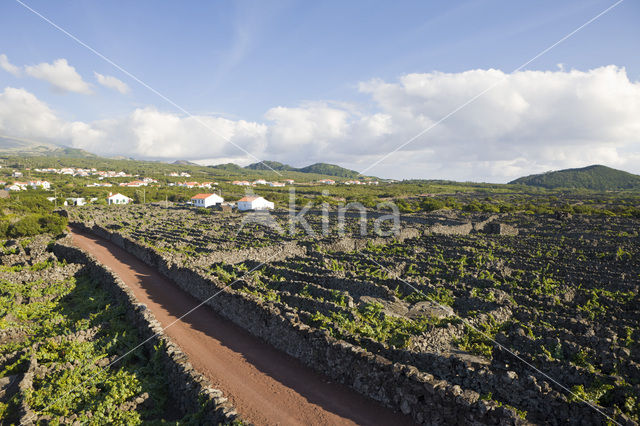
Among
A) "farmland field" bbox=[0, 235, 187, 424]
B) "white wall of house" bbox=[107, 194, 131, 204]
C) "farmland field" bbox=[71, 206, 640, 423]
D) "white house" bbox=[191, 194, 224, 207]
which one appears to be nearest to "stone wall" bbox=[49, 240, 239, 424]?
"farmland field" bbox=[0, 235, 187, 424]

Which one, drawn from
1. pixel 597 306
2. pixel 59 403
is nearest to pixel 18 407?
pixel 59 403

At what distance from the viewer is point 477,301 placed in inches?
690

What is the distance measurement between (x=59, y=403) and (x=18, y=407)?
3.74 ft

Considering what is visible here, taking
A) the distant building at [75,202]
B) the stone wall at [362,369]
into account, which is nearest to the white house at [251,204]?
the distant building at [75,202]

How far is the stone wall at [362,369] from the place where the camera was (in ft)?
26.3

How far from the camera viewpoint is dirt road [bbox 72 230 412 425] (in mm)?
9031

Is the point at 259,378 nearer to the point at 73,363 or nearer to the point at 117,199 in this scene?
the point at 73,363

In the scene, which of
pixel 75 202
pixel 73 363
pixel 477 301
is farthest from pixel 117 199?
pixel 477 301

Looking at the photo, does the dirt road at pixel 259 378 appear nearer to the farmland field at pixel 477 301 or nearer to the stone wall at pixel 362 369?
the stone wall at pixel 362 369

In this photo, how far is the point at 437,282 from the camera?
21234mm

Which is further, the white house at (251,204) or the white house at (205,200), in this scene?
the white house at (205,200)

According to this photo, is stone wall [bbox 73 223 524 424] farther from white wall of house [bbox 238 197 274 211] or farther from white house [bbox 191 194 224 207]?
white house [bbox 191 194 224 207]

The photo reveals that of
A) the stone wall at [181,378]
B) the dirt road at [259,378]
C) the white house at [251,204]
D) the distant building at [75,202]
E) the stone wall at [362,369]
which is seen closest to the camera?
the stone wall at [362,369]

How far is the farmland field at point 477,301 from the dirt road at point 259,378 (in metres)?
1.97
